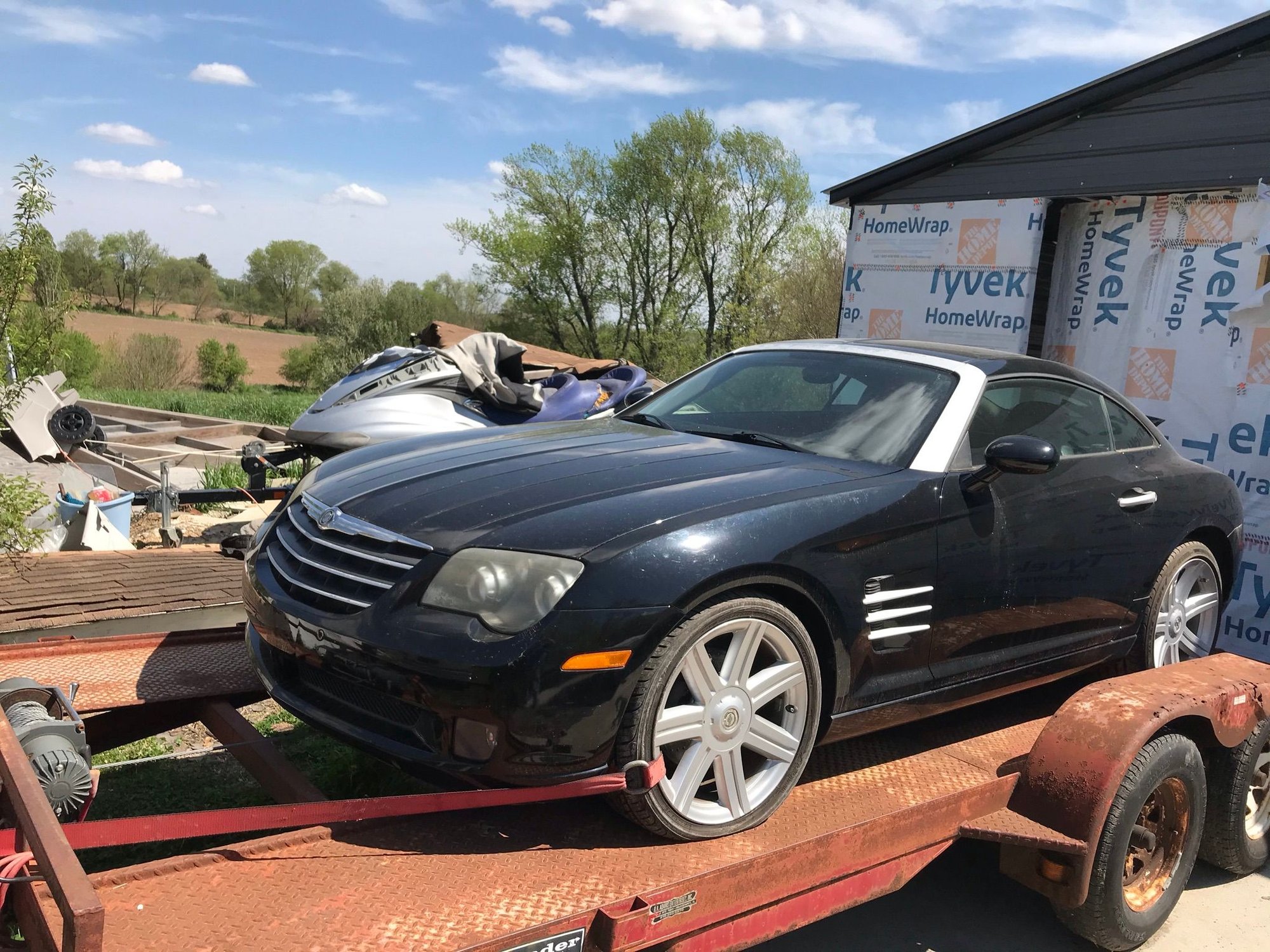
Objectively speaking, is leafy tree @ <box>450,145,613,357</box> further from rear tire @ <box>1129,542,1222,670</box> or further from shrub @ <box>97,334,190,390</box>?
rear tire @ <box>1129,542,1222,670</box>

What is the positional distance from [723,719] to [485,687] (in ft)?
2.24

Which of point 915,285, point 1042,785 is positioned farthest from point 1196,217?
point 1042,785

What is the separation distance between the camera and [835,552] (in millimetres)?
2963

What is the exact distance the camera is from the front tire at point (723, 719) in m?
2.60

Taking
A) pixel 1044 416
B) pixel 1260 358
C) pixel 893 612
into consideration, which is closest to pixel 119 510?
pixel 893 612

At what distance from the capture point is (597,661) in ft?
8.18

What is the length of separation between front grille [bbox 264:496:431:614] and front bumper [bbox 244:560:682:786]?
0.07 meters

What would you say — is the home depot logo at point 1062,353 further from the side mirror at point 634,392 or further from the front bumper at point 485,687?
the front bumper at point 485,687

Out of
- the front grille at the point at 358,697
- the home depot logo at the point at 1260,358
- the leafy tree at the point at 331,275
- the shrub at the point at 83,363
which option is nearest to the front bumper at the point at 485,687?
the front grille at the point at 358,697

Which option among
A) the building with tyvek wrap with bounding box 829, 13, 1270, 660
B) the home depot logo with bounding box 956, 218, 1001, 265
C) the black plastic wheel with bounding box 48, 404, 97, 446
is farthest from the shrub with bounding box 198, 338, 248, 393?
the home depot logo with bounding box 956, 218, 1001, 265

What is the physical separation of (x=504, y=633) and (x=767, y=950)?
1751 mm

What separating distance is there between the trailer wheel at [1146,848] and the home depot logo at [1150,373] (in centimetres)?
445

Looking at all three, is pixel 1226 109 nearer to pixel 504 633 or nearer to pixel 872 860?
pixel 872 860

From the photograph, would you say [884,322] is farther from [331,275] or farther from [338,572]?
[331,275]
